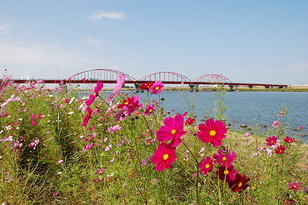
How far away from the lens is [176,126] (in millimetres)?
673

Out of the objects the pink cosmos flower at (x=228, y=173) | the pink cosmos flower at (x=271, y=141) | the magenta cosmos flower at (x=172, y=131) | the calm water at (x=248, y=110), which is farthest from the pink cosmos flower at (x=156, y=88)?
the pink cosmos flower at (x=271, y=141)

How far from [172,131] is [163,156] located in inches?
4.7

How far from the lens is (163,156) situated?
72cm

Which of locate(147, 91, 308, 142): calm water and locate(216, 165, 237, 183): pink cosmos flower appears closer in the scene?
locate(216, 165, 237, 183): pink cosmos flower

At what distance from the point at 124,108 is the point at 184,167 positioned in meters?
1.12

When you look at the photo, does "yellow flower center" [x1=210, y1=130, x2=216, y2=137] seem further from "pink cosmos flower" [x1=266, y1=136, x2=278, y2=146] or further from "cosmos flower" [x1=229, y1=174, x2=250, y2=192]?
"pink cosmos flower" [x1=266, y1=136, x2=278, y2=146]

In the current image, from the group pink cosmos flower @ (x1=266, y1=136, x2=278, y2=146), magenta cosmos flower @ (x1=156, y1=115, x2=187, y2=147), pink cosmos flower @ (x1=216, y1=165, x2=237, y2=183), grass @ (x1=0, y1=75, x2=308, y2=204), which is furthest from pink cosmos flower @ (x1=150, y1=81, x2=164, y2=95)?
pink cosmos flower @ (x1=266, y1=136, x2=278, y2=146)

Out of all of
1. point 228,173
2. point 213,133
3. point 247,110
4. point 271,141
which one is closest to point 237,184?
point 228,173

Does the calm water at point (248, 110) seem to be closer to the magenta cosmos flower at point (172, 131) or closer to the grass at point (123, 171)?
the grass at point (123, 171)

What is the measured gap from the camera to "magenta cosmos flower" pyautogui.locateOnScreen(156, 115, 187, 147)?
657mm

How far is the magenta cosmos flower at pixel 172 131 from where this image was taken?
66 cm

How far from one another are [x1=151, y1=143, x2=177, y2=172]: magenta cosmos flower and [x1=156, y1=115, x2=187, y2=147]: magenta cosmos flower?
1.3 inches

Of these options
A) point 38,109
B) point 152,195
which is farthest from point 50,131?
point 152,195

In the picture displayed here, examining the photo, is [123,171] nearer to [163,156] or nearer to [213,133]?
[163,156]
